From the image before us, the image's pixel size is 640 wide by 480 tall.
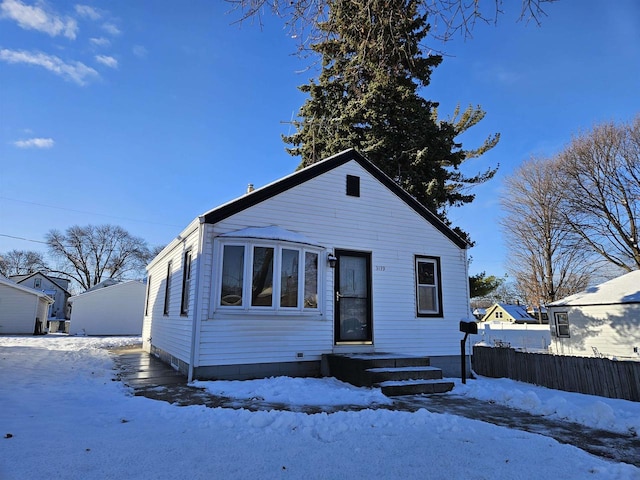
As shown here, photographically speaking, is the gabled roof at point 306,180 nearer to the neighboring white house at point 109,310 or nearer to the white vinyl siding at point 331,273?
the white vinyl siding at point 331,273

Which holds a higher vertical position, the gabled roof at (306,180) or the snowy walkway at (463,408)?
the gabled roof at (306,180)

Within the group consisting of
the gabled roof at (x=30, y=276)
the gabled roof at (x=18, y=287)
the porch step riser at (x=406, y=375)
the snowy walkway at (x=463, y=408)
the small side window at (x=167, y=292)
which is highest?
the gabled roof at (x=30, y=276)

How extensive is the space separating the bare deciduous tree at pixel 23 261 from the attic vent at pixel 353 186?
5634 centimetres

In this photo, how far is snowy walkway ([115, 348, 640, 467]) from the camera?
4.06 metres

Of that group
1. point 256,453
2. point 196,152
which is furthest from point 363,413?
point 196,152

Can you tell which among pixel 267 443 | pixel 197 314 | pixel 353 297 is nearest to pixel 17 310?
pixel 197 314

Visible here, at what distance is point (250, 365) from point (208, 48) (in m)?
5.54

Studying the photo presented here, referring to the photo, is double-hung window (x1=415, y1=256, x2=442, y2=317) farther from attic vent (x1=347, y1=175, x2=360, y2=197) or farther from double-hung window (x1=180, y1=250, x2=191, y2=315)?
double-hung window (x1=180, y1=250, x2=191, y2=315)

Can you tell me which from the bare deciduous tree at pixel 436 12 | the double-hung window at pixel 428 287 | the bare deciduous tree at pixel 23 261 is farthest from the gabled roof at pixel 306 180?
the bare deciduous tree at pixel 23 261

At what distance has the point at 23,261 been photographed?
52438mm

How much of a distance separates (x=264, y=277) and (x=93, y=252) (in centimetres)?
4937

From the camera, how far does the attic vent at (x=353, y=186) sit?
925 centimetres

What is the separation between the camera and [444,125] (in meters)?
16.5

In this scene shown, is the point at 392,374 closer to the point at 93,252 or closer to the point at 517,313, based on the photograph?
the point at 517,313
